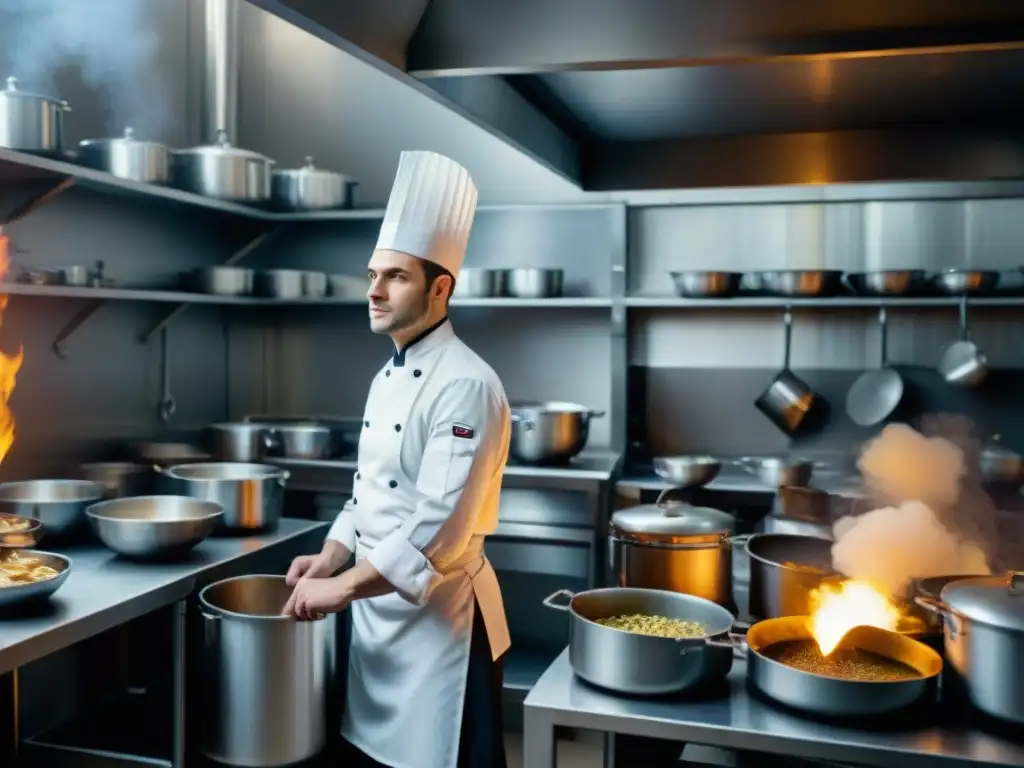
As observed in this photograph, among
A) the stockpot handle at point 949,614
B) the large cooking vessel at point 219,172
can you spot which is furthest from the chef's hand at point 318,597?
the large cooking vessel at point 219,172

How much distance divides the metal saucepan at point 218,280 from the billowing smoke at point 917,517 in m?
2.30

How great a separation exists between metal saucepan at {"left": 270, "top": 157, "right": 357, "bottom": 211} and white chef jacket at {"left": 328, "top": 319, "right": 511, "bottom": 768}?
69.2 inches

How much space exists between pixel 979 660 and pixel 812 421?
2361mm

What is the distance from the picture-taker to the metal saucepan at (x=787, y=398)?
3549 mm

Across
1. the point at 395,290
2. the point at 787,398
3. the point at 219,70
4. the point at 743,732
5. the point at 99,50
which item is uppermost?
the point at 219,70

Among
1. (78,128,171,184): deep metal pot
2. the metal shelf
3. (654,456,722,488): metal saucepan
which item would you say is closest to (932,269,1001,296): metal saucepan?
the metal shelf

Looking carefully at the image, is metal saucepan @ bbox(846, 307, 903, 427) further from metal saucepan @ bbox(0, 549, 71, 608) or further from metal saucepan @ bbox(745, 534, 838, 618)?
metal saucepan @ bbox(0, 549, 71, 608)

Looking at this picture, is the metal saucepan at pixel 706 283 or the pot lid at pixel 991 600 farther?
the metal saucepan at pixel 706 283

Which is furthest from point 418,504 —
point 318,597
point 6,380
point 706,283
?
point 706,283

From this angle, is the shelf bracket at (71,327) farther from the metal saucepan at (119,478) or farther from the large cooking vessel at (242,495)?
the large cooking vessel at (242,495)

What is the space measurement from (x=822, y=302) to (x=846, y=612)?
1.98 meters

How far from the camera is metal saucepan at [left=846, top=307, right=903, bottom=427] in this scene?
349 cm

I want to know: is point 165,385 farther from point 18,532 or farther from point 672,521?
point 672,521

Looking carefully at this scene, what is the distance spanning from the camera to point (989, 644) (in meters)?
1.32
